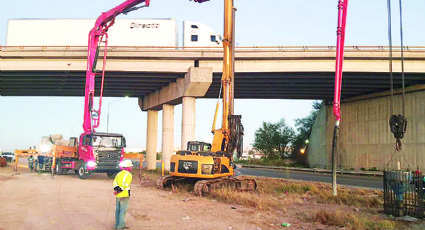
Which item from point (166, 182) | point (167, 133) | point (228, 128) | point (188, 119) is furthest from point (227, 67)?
point (167, 133)

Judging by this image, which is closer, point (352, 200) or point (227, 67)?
point (352, 200)

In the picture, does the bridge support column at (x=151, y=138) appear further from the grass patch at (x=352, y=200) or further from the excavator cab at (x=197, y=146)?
the grass patch at (x=352, y=200)

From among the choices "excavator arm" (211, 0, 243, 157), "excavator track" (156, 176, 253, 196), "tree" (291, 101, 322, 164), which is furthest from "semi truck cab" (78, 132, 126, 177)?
"tree" (291, 101, 322, 164)

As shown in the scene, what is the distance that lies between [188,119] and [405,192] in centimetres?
2157

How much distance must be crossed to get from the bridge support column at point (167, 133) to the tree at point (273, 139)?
29622mm

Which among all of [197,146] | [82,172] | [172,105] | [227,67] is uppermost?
[227,67]

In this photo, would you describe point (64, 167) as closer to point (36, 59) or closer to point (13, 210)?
point (36, 59)

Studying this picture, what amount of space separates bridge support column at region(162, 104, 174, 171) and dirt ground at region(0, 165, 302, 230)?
1944 centimetres

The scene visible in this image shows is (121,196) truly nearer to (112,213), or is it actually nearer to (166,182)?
(112,213)

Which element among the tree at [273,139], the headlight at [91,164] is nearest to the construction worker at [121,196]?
the headlight at [91,164]

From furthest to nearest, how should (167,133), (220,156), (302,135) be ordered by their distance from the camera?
(302,135) < (167,133) < (220,156)

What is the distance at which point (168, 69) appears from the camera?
101ft

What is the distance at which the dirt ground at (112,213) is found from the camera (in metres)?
9.85

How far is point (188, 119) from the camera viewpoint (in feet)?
104
